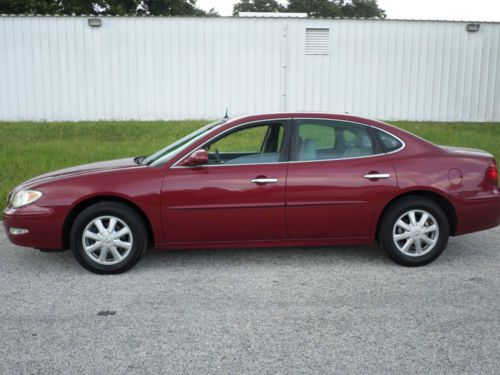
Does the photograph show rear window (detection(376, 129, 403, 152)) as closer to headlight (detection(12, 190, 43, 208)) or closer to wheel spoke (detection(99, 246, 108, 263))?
wheel spoke (detection(99, 246, 108, 263))

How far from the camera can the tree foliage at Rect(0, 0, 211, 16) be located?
28.1 m

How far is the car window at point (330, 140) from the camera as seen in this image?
520 cm

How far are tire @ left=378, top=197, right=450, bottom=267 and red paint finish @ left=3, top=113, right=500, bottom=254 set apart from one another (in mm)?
103

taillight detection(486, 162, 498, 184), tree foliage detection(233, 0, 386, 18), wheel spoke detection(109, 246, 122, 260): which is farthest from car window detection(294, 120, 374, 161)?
tree foliage detection(233, 0, 386, 18)

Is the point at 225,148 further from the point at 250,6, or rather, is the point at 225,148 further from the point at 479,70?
the point at 250,6

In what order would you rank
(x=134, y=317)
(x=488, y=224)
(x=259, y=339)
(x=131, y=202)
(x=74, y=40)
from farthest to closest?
(x=74, y=40) < (x=488, y=224) < (x=131, y=202) < (x=134, y=317) < (x=259, y=339)

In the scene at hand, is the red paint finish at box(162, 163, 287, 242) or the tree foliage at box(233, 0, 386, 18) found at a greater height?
the tree foliage at box(233, 0, 386, 18)

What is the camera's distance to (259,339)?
11.9 ft

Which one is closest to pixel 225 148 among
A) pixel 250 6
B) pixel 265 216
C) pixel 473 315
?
pixel 265 216

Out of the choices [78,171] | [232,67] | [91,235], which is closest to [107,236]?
[91,235]

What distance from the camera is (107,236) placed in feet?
16.2

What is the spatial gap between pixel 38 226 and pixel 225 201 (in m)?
1.67

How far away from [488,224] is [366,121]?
153 cm

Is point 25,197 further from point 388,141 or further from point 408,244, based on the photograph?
point 408,244
